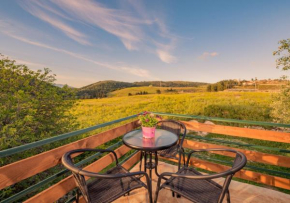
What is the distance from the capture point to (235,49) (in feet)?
43.2

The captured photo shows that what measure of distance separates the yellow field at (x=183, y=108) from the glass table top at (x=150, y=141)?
9965mm

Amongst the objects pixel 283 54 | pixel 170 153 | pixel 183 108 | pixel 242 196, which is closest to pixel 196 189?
pixel 170 153

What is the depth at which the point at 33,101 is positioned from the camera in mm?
3539

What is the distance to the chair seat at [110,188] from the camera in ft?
4.31

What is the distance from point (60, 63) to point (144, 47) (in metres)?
6.76

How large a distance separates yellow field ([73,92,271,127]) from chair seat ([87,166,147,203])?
33.5 feet

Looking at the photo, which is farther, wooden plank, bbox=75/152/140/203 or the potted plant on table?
wooden plank, bbox=75/152/140/203

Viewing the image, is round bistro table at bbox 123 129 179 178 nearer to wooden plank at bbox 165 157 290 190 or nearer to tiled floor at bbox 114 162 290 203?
tiled floor at bbox 114 162 290 203

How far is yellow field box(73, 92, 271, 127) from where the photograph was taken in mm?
12016

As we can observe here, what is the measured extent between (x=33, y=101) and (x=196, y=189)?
13.1 feet

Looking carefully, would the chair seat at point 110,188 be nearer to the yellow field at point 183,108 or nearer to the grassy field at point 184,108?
the grassy field at point 184,108

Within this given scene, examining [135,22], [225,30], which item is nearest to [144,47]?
[135,22]

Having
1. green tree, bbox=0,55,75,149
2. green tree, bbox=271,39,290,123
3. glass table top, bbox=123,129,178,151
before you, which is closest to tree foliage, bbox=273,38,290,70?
green tree, bbox=271,39,290,123

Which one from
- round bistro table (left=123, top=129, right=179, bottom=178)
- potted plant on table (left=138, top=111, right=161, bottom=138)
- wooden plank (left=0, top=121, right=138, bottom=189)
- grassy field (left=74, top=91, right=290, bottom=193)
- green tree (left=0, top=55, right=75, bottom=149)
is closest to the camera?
wooden plank (left=0, top=121, right=138, bottom=189)
